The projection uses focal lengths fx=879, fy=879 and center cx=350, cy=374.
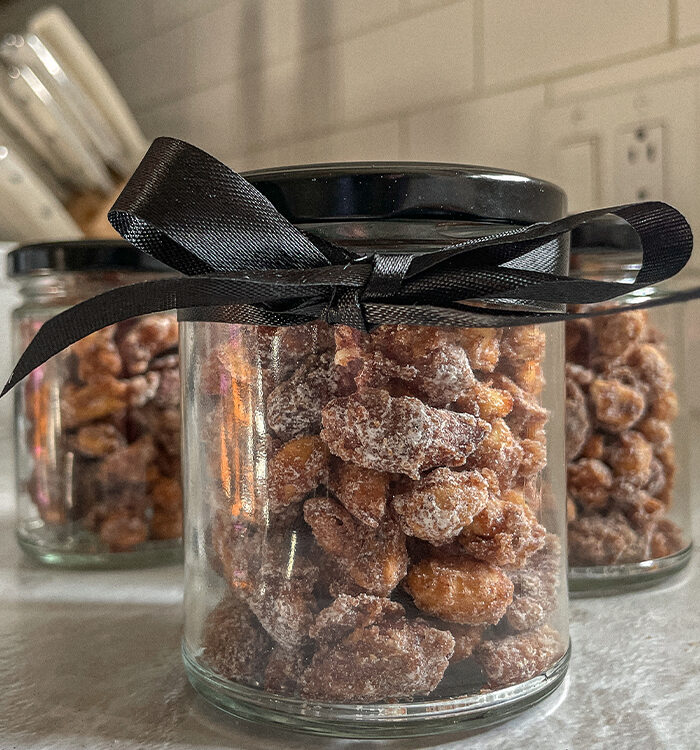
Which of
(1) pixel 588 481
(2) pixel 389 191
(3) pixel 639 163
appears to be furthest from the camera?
(3) pixel 639 163

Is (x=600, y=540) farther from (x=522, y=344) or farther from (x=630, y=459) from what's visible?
(x=522, y=344)

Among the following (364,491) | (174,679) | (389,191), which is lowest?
(174,679)

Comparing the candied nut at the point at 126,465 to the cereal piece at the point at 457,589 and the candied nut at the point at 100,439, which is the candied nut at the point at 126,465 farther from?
the cereal piece at the point at 457,589

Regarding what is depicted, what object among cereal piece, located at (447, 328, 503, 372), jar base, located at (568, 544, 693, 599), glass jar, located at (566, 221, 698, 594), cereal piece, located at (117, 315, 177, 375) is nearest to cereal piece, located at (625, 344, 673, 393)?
glass jar, located at (566, 221, 698, 594)

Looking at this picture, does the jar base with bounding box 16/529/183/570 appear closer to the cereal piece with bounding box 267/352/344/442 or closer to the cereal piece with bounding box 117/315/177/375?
the cereal piece with bounding box 117/315/177/375

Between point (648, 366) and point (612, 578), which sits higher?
point (648, 366)

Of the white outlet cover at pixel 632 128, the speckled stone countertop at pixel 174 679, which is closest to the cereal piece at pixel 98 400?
the speckled stone countertop at pixel 174 679

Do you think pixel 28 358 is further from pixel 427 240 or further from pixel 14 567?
pixel 14 567

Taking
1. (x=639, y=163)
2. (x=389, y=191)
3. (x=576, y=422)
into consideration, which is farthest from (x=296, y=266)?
(x=639, y=163)
